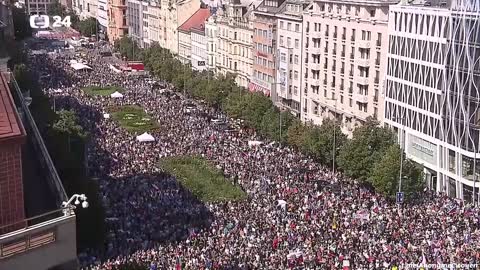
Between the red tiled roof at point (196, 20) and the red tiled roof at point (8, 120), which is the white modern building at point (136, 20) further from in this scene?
the red tiled roof at point (8, 120)

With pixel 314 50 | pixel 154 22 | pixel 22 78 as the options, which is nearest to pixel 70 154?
pixel 22 78

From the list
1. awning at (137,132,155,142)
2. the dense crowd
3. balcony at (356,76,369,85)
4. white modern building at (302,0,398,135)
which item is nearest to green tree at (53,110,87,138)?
the dense crowd

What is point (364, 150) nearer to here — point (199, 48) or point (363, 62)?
point (363, 62)

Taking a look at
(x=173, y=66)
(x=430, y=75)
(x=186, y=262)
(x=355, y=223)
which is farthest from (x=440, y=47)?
(x=173, y=66)

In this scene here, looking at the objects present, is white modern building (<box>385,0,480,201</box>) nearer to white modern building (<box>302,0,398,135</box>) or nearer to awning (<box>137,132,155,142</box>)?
white modern building (<box>302,0,398,135</box>)

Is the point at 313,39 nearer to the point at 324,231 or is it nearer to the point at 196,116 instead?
the point at 196,116

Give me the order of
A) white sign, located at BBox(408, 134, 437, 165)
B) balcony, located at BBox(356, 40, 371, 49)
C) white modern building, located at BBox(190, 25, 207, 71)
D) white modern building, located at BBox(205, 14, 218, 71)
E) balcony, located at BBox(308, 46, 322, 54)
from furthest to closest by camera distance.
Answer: white modern building, located at BBox(190, 25, 207, 71), white modern building, located at BBox(205, 14, 218, 71), balcony, located at BBox(308, 46, 322, 54), balcony, located at BBox(356, 40, 371, 49), white sign, located at BBox(408, 134, 437, 165)
